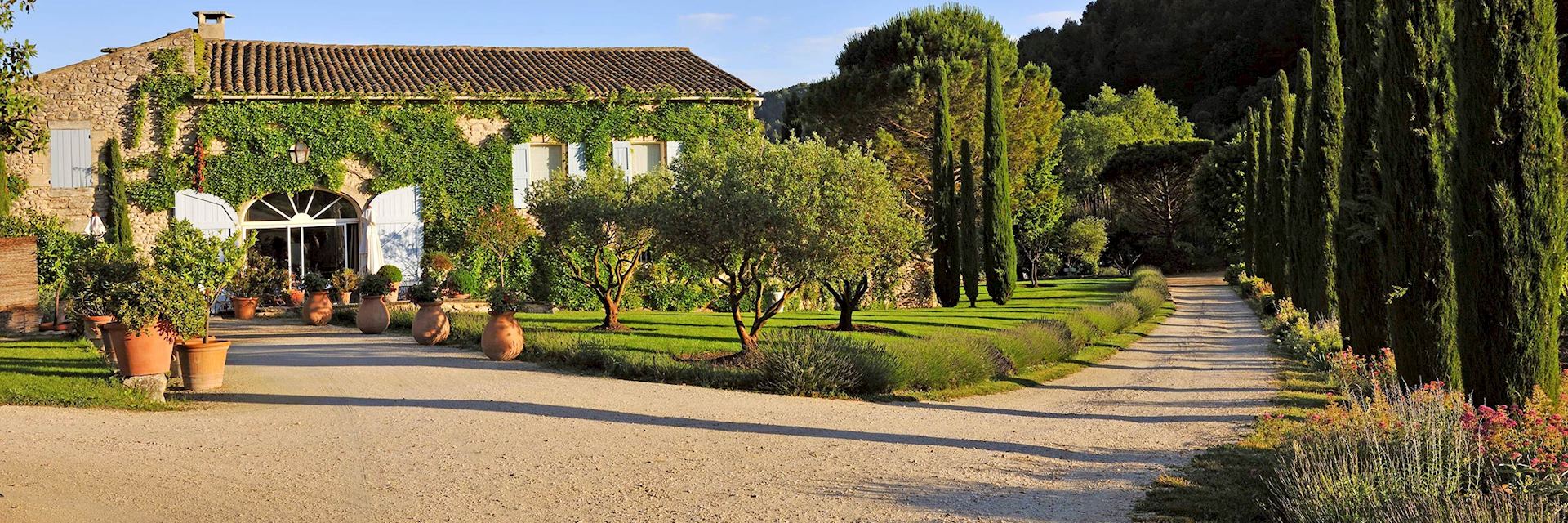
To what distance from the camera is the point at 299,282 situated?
24547 mm

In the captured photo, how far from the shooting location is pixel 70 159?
22922 mm

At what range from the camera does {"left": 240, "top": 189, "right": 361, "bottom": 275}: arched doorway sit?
2443 cm

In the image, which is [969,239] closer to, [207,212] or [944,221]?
[944,221]

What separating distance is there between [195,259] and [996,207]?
66.1 ft

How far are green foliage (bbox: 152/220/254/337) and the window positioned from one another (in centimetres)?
1426

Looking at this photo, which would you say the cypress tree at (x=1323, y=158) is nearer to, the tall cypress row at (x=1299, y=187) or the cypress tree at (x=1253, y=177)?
the tall cypress row at (x=1299, y=187)

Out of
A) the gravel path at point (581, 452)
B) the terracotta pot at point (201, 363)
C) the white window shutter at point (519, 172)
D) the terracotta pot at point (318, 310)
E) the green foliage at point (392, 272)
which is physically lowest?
the gravel path at point (581, 452)

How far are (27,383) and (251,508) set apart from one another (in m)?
5.81

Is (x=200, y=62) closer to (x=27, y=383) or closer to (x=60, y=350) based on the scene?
(x=60, y=350)

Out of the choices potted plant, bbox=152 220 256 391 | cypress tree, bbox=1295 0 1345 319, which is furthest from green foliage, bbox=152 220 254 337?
cypress tree, bbox=1295 0 1345 319

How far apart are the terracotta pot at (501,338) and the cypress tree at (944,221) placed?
14095mm

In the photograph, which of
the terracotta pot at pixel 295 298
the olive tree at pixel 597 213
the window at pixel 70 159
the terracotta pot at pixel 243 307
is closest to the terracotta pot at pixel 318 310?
the terracotta pot at pixel 243 307

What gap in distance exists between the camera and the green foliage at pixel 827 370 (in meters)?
12.2

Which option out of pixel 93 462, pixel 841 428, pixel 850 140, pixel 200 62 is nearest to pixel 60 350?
pixel 93 462
